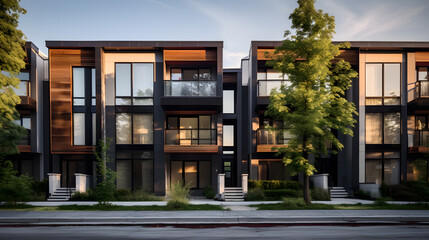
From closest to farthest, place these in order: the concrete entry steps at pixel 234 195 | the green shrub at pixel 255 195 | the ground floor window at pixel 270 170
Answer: the green shrub at pixel 255 195
the concrete entry steps at pixel 234 195
the ground floor window at pixel 270 170

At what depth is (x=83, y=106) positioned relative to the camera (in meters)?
18.9

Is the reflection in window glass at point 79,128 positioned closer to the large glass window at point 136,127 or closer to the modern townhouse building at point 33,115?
the modern townhouse building at point 33,115

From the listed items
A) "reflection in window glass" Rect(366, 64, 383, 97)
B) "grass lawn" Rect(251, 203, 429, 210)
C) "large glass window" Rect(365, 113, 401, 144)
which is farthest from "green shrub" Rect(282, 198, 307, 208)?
"reflection in window glass" Rect(366, 64, 383, 97)

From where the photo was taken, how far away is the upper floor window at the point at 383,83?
18.8 meters

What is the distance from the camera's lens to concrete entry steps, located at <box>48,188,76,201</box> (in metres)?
16.6

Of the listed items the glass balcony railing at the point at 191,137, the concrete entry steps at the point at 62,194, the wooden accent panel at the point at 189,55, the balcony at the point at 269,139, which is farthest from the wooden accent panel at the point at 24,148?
the balcony at the point at 269,139

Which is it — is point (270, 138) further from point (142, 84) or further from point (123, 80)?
point (123, 80)

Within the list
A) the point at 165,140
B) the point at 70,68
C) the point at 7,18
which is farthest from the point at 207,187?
the point at 7,18

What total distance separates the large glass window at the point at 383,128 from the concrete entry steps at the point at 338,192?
4.00 m

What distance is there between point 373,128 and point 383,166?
9.45 feet

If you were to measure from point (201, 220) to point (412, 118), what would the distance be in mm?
17876

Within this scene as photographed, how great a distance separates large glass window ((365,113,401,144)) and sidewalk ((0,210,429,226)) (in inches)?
306

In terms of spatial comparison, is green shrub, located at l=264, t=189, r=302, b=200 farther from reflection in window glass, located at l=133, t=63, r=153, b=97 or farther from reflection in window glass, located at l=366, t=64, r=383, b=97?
reflection in window glass, located at l=133, t=63, r=153, b=97

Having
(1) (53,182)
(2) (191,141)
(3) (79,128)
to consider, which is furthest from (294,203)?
(3) (79,128)
